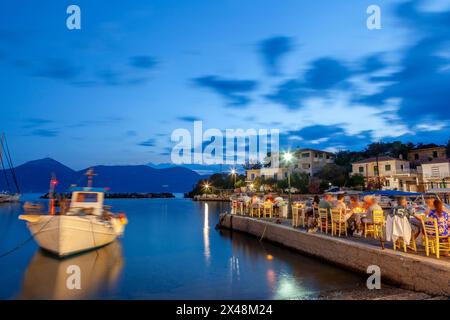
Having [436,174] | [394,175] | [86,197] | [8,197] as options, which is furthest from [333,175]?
[8,197]

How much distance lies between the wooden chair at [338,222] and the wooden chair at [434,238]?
13.2 feet

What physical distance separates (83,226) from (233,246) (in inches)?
315

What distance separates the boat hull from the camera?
591 inches

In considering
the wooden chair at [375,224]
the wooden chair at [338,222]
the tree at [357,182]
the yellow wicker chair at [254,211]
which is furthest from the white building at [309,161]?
the wooden chair at [375,224]

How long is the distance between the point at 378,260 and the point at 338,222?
4051 millimetres

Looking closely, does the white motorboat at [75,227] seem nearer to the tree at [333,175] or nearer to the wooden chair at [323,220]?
the wooden chair at [323,220]

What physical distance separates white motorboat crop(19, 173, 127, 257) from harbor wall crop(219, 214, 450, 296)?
926 cm

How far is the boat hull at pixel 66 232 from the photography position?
49.3ft

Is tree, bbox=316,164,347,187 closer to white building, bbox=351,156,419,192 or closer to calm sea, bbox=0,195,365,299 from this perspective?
white building, bbox=351,156,419,192

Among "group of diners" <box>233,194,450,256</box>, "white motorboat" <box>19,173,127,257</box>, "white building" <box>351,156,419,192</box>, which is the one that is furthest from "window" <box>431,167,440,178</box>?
"white motorboat" <box>19,173,127,257</box>
